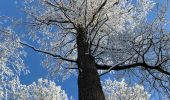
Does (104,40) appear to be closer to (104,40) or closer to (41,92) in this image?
(104,40)

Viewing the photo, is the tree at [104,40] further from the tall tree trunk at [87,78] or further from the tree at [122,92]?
the tree at [122,92]

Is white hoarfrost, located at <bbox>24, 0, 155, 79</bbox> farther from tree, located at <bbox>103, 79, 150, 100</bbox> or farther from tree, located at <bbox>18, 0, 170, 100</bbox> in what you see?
tree, located at <bbox>103, 79, 150, 100</bbox>

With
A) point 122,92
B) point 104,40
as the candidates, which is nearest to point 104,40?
point 104,40

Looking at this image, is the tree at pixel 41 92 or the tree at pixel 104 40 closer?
the tree at pixel 104 40

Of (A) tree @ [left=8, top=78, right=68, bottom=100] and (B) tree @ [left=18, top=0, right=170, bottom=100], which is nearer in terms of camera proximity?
(B) tree @ [left=18, top=0, right=170, bottom=100]

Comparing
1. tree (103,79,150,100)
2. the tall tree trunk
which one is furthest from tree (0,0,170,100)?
tree (103,79,150,100)

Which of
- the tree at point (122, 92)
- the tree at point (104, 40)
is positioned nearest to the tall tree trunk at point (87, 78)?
the tree at point (104, 40)

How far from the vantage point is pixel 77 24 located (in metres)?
8.49

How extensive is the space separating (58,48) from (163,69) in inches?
132

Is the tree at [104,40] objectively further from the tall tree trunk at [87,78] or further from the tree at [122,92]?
the tree at [122,92]

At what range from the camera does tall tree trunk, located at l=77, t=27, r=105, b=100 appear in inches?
249

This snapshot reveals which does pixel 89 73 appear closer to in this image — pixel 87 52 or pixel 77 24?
pixel 87 52

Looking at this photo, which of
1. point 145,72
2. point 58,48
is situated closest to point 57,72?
point 58,48

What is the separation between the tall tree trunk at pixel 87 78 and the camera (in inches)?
249
